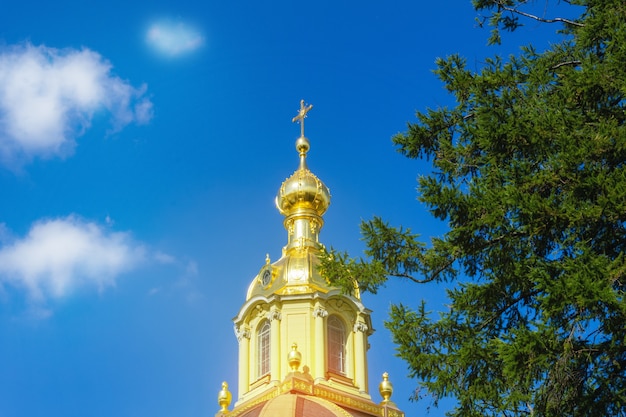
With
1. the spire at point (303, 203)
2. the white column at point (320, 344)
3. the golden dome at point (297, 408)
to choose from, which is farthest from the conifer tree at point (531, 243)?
the spire at point (303, 203)

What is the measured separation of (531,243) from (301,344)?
2105 cm

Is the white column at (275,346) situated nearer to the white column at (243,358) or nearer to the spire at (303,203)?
the white column at (243,358)

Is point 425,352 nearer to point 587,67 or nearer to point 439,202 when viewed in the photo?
point 439,202

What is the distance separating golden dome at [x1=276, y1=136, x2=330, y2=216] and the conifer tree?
78.0ft

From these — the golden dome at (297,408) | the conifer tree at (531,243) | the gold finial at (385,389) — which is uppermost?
the gold finial at (385,389)

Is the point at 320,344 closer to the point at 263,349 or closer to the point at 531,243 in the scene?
the point at 263,349

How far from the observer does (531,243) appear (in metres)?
12.7

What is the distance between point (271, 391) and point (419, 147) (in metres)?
18.5

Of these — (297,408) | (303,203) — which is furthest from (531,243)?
(303,203)

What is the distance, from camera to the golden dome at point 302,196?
3806 cm

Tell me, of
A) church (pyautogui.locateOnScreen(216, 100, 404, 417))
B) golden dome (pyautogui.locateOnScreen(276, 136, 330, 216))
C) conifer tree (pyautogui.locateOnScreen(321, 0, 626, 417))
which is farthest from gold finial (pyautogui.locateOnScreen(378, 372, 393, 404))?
conifer tree (pyautogui.locateOnScreen(321, 0, 626, 417))

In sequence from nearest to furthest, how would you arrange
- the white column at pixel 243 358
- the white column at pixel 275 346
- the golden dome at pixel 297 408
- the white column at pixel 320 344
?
the golden dome at pixel 297 408 → the white column at pixel 320 344 → the white column at pixel 275 346 → the white column at pixel 243 358

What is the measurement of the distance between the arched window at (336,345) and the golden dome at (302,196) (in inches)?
205

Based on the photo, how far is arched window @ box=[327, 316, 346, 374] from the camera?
33.6m
